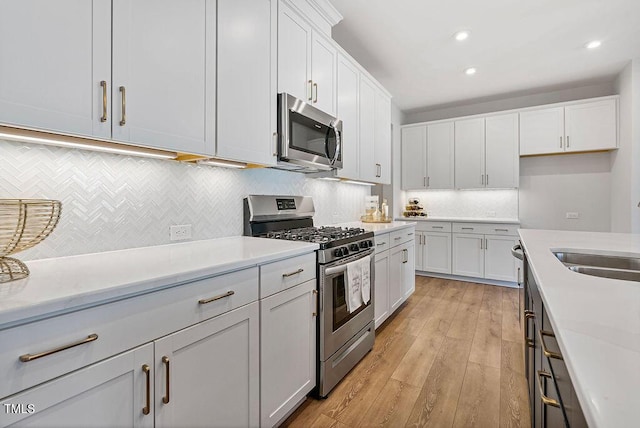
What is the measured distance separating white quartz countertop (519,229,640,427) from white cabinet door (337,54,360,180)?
200 centimetres

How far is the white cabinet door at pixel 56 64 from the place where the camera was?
96cm

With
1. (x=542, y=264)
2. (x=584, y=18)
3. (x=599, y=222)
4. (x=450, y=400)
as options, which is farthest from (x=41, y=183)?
(x=599, y=222)

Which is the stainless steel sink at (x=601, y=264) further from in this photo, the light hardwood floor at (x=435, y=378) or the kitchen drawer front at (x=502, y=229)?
the kitchen drawer front at (x=502, y=229)

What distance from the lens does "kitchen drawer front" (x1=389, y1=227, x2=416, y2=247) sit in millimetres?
3010

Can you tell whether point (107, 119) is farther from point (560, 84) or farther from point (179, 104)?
point (560, 84)

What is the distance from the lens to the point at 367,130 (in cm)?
329

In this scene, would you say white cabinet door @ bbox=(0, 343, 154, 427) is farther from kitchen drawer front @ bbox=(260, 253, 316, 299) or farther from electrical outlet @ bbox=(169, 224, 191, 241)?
electrical outlet @ bbox=(169, 224, 191, 241)

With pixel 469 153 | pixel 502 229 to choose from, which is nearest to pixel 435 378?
pixel 502 229

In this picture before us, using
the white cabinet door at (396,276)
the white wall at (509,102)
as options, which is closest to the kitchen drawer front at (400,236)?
the white cabinet door at (396,276)

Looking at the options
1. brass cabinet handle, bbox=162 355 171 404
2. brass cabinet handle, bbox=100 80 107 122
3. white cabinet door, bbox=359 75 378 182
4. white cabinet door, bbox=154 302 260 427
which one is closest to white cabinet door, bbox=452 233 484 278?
white cabinet door, bbox=359 75 378 182

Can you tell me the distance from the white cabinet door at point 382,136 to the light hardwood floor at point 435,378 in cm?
165

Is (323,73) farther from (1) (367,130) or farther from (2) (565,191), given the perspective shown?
(2) (565,191)

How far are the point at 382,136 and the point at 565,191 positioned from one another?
3.06 meters

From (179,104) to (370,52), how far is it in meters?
2.67
